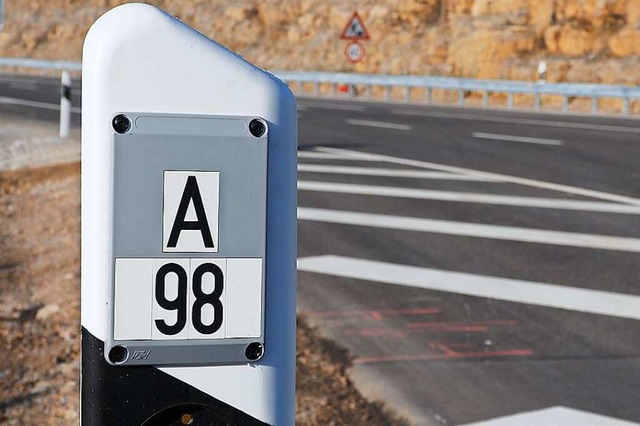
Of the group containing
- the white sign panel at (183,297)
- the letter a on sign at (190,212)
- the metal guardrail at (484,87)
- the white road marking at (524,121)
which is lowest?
the white road marking at (524,121)

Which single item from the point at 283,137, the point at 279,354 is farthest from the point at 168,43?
the point at 279,354

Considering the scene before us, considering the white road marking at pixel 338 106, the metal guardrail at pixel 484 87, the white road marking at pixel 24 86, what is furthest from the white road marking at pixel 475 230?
the white road marking at pixel 24 86

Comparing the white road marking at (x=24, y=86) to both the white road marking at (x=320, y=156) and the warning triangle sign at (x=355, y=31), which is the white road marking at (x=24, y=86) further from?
the white road marking at (x=320, y=156)

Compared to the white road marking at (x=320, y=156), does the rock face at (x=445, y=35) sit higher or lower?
higher

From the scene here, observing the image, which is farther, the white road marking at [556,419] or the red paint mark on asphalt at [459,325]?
the red paint mark on asphalt at [459,325]

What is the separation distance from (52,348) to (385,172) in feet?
23.7

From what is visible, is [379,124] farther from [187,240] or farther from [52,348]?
[187,240]

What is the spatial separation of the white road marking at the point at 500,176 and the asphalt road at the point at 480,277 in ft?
0.09

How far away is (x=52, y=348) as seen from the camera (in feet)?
18.7

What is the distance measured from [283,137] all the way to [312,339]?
4110 millimetres

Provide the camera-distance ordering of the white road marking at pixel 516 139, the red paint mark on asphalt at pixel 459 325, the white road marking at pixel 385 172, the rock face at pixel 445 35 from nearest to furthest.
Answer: the red paint mark on asphalt at pixel 459 325 → the white road marking at pixel 385 172 → the white road marking at pixel 516 139 → the rock face at pixel 445 35

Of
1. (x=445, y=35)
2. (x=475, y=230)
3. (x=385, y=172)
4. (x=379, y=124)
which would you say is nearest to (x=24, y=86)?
(x=445, y=35)

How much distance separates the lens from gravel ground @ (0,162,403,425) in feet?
15.6

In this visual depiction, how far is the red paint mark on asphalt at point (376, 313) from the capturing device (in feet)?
20.6
